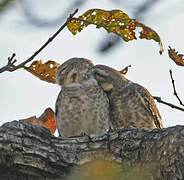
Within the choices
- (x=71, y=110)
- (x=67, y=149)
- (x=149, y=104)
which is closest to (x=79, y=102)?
(x=71, y=110)

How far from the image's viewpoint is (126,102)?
586 centimetres

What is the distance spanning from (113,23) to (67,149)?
1254 mm

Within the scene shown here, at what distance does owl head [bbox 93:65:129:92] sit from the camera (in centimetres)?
584

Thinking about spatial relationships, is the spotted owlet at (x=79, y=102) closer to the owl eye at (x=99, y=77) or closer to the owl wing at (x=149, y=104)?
the owl eye at (x=99, y=77)

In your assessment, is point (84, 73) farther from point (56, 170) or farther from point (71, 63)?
point (56, 170)

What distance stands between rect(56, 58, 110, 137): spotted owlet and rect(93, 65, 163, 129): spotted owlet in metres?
0.34

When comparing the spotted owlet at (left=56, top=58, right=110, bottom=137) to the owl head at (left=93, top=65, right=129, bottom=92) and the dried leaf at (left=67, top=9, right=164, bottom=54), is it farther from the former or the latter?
the dried leaf at (left=67, top=9, right=164, bottom=54)

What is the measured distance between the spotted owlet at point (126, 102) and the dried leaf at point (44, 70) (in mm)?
1598

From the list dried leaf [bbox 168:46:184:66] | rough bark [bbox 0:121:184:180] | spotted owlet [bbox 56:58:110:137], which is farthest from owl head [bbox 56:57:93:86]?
dried leaf [bbox 168:46:184:66]

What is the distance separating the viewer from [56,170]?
373 centimetres

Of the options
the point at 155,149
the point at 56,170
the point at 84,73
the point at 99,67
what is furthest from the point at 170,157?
the point at 99,67

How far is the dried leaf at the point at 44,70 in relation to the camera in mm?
3838

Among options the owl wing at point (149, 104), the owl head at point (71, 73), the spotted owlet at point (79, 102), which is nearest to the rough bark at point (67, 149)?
the spotted owlet at point (79, 102)

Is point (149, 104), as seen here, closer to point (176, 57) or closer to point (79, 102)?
point (79, 102)
